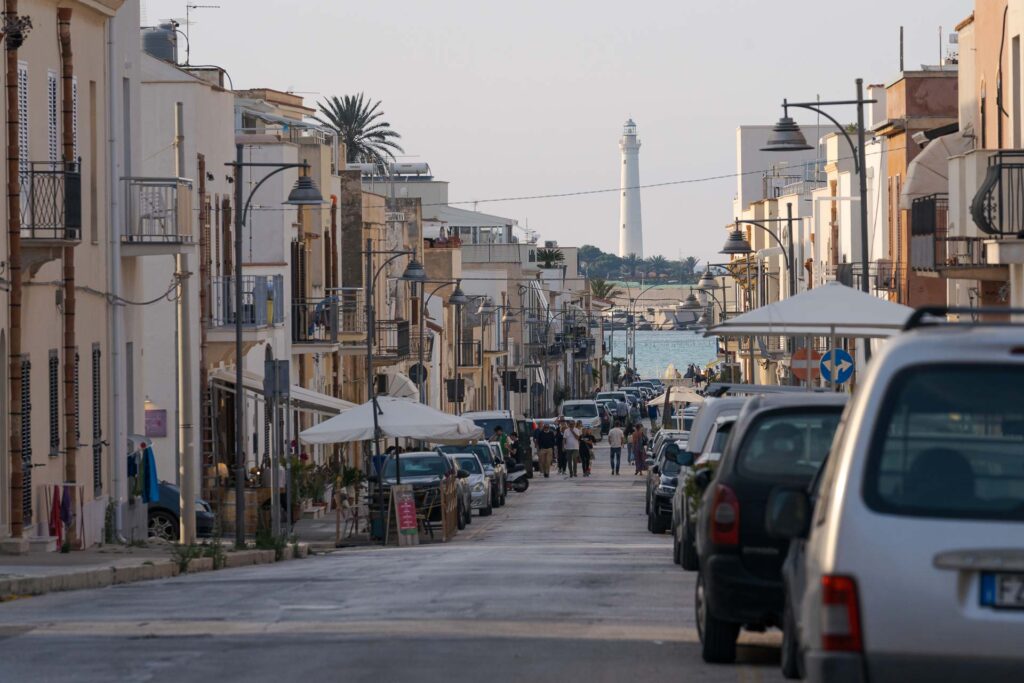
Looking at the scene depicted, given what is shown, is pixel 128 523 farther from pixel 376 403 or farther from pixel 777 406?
pixel 777 406

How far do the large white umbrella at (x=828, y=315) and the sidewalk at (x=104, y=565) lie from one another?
7.52 metres

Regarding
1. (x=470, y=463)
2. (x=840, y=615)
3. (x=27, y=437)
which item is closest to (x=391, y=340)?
(x=470, y=463)

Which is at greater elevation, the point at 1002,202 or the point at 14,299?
the point at 1002,202

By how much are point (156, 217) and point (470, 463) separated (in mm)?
14928

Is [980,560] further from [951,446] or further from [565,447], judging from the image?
[565,447]

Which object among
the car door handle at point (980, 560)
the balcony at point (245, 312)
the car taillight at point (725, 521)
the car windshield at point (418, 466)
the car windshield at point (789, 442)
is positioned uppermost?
the balcony at point (245, 312)

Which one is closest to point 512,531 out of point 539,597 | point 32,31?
point 32,31

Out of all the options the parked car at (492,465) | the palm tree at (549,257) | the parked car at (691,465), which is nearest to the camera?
the parked car at (691,465)

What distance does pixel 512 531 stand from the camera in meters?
36.5

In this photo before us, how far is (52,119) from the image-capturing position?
2680cm

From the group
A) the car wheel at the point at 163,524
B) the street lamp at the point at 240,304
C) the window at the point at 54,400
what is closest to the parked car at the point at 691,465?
the street lamp at the point at 240,304

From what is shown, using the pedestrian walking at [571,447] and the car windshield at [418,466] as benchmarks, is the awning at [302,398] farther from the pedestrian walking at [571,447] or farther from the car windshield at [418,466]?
the pedestrian walking at [571,447]

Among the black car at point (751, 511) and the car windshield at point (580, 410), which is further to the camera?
the car windshield at point (580, 410)

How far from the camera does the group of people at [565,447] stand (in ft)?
208
